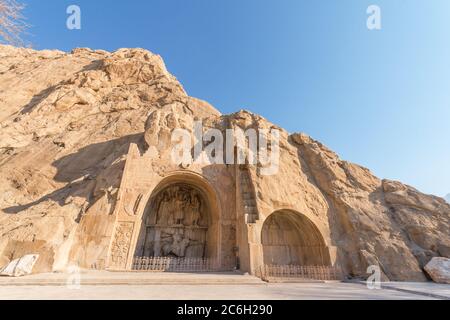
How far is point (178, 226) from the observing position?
1634 centimetres

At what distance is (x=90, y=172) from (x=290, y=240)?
49.9 feet

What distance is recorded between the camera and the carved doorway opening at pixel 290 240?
45.4 feet

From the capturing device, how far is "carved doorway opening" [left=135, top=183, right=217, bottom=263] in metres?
15.3

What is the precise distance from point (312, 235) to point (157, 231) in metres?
10.7

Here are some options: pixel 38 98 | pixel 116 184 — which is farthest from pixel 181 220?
pixel 38 98

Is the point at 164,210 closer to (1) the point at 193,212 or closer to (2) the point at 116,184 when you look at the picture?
(1) the point at 193,212

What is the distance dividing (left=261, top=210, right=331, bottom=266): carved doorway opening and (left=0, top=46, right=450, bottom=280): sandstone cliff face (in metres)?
0.86

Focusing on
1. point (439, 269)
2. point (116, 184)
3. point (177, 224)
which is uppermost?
point (116, 184)

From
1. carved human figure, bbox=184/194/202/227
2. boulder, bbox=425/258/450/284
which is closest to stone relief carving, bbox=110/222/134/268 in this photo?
carved human figure, bbox=184/194/202/227

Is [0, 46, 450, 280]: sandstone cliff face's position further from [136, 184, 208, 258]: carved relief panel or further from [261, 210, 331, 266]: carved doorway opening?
[136, 184, 208, 258]: carved relief panel

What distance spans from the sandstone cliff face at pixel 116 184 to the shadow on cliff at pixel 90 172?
8 cm

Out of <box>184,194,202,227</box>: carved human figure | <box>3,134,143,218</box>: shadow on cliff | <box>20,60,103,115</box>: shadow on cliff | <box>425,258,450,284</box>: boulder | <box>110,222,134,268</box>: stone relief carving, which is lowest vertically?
<box>425,258,450,284</box>: boulder

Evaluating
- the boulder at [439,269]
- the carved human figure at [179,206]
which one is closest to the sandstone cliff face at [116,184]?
the boulder at [439,269]
